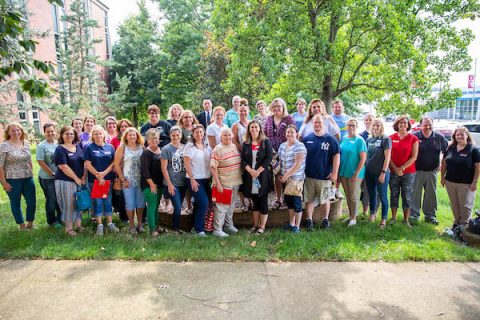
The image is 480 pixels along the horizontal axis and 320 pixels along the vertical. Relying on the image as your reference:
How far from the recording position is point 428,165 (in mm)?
6168

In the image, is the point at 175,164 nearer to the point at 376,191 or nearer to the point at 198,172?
the point at 198,172

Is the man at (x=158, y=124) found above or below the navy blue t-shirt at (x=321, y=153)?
above

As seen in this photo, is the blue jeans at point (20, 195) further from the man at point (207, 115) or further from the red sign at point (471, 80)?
the red sign at point (471, 80)

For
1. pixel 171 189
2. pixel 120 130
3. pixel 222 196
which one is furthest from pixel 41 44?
pixel 222 196

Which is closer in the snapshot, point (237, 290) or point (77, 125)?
point (237, 290)

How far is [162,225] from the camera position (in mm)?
6043

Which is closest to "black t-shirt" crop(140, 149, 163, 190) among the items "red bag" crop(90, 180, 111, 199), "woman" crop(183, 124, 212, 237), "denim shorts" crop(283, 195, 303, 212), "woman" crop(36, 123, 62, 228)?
"woman" crop(183, 124, 212, 237)

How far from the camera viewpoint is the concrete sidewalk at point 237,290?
342cm

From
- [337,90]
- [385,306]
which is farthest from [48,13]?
[385,306]

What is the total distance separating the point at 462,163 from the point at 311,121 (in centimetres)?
256

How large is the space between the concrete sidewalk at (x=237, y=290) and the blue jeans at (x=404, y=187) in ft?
5.23

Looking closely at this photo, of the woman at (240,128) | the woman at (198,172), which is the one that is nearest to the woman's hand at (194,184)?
the woman at (198,172)

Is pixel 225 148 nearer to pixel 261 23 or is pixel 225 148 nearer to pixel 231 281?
pixel 231 281

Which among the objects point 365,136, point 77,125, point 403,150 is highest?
point 77,125
